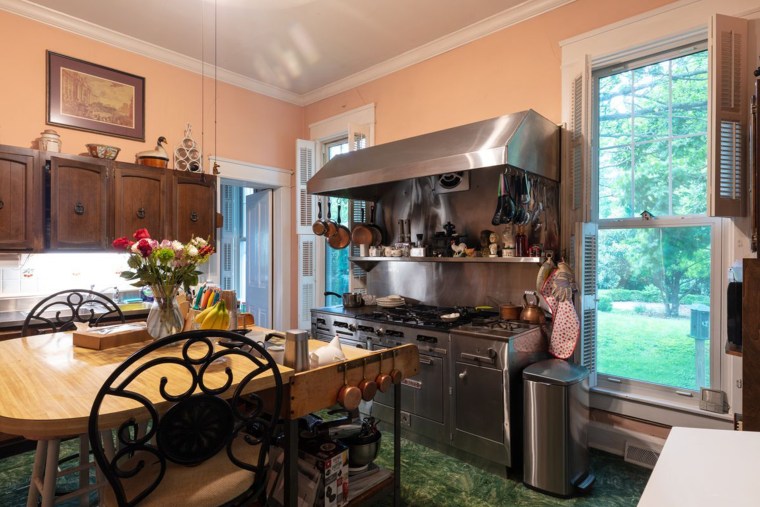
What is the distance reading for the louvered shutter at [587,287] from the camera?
287 centimetres

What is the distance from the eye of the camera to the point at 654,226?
2764 millimetres

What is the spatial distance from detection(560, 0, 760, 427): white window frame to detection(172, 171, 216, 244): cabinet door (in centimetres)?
313

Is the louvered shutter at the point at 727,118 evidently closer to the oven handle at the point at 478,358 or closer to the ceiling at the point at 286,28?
the ceiling at the point at 286,28

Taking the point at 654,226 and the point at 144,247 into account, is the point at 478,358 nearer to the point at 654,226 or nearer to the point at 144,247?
the point at 654,226

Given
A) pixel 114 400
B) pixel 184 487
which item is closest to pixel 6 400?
pixel 114 400

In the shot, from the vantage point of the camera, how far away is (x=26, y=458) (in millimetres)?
2736

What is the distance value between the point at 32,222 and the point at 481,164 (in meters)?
3.18

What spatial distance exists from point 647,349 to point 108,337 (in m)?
3.10

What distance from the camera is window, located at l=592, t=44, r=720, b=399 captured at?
8.54 feet

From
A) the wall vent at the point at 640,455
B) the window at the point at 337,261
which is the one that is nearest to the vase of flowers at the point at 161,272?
the wall vent at the point at 640,455

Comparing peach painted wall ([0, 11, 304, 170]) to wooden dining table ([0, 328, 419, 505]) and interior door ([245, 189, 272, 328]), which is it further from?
wooden dining table ([0, 328, 419, 505])

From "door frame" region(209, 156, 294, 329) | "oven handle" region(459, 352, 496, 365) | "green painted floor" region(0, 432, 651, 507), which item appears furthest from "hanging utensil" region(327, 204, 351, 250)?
"green painted floor" region(0, 432, 651, 507)

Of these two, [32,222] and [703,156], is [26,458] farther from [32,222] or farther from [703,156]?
[703,156]

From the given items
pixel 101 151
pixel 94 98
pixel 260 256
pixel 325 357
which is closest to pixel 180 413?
pixel 325 357
